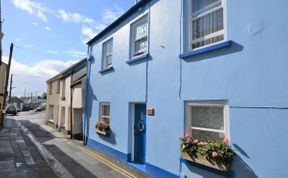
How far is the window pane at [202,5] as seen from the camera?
5671mm

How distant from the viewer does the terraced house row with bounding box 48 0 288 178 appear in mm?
4188

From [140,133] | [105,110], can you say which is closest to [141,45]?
[140,133]

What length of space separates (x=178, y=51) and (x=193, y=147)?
8.86 ft

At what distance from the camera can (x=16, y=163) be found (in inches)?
342

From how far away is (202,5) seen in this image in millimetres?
6031

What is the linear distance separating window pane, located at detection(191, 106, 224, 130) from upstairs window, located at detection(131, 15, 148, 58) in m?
3.32

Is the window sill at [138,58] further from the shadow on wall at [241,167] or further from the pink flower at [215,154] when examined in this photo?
the shadow on wall at [241,167]

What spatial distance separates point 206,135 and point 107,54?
7232mm

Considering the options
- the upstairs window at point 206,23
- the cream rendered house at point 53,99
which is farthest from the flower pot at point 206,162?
the cream rendered house at point 53,99

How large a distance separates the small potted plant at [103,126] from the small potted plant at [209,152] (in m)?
5.02

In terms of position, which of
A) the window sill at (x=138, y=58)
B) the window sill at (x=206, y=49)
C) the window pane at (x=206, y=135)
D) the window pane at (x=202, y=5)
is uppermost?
the window pane at (x=202, y=5)

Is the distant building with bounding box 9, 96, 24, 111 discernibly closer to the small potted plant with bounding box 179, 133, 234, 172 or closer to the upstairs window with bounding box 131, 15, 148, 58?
the upstairs window with bounding box 131, 15, 148, 58

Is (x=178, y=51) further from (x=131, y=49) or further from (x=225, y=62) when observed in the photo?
(x=131, y=49)

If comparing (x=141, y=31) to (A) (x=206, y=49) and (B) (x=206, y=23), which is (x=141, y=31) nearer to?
(B) (x=206, y=23)
